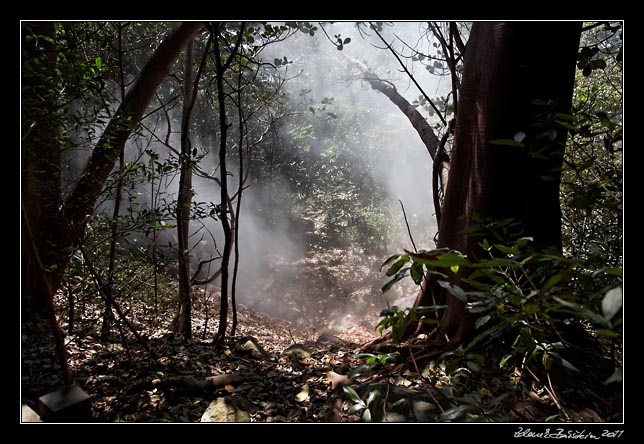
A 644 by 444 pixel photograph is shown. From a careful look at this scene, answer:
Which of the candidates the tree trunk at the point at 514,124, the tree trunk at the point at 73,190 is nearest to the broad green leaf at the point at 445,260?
the tree trunk at the point at 514,124

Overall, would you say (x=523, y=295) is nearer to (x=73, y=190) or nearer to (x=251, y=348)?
(x=251, y=348)

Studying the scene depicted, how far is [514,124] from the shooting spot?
1.87 meters

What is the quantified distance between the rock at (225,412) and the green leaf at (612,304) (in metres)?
1.50

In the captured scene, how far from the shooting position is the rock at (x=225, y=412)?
5.29ft

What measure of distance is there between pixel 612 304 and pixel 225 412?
5.07 ft

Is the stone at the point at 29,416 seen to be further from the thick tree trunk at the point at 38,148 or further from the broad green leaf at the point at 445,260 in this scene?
the broad green leaf at the point at 445,260

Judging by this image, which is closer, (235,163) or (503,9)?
(503,9)

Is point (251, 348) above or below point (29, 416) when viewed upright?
above

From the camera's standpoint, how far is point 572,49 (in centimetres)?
184

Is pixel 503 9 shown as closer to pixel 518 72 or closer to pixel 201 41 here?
pixel 518 72

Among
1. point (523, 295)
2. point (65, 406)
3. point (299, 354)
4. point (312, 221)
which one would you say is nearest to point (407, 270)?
point (299, 354)

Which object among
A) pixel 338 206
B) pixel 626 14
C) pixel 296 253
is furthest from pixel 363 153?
pixel 626 14

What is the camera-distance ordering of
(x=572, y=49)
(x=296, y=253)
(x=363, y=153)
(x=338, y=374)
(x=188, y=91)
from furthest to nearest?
(x=363, y=153) < (x=296, y=253) < (x=188, y=91) < (x=338, y=374) < (x=572, y=49)

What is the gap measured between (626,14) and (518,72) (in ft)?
2.00
